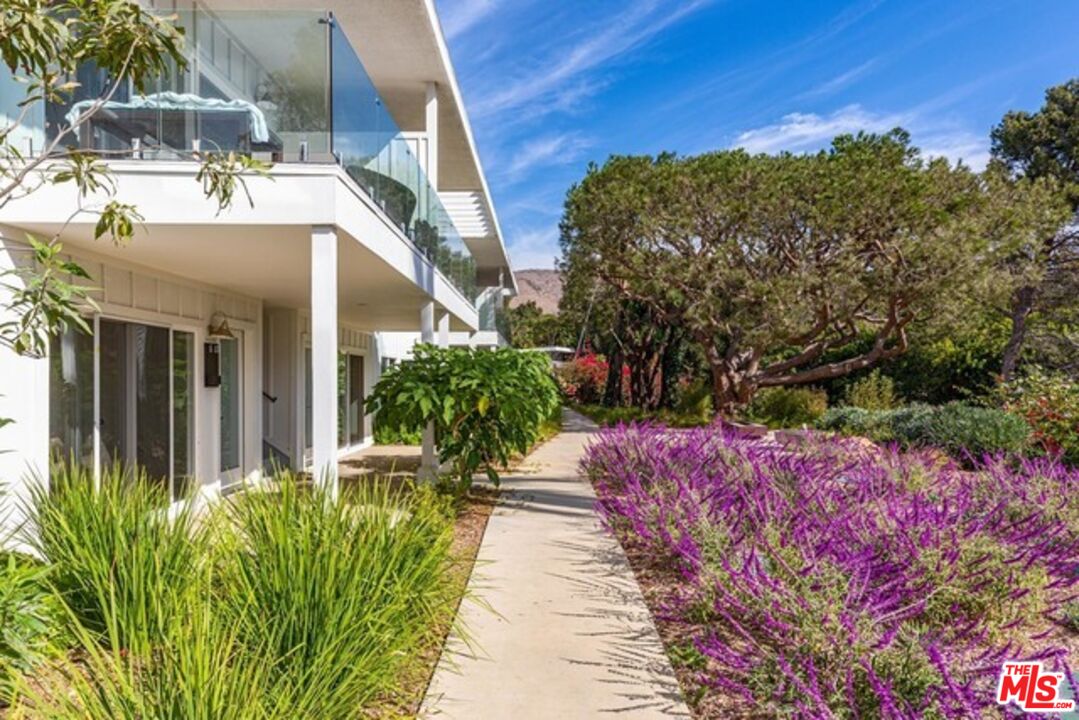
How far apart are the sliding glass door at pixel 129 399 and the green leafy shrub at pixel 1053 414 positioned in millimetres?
12364

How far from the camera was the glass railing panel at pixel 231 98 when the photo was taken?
550 centimetres

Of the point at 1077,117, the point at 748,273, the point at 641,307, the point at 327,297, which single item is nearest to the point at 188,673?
the point at 327,297

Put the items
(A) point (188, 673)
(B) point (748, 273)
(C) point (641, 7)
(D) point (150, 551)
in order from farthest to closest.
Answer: (B) point (748, 273)
(C) point (641, 7)
(D) point (150, 551)
(A) point (188, 673)

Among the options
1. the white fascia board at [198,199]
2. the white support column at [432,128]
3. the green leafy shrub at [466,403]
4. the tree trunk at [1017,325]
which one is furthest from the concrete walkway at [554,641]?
the tree trunk at [1017,325]

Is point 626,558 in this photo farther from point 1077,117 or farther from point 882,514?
point 1077,117

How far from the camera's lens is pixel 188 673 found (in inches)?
82.7

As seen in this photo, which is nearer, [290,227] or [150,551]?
[150,551]

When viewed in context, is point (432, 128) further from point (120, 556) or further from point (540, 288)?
point (540, 288)

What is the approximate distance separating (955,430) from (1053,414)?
1.59 meters

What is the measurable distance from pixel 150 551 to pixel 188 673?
1.82m

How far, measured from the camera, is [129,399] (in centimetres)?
708

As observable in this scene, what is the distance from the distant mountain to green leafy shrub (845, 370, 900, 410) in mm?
87167

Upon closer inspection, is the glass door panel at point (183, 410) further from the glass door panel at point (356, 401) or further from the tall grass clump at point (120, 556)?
the glass door panel at point (356, 401)

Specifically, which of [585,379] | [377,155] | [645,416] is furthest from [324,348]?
[585,379]
